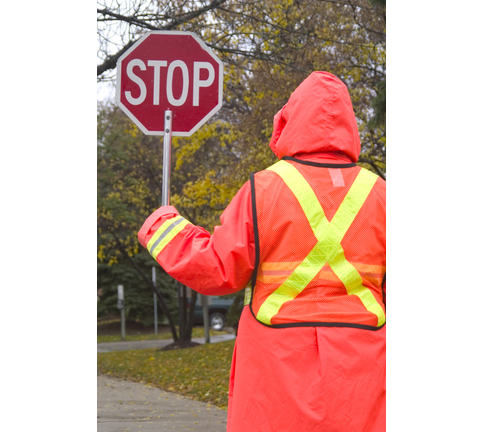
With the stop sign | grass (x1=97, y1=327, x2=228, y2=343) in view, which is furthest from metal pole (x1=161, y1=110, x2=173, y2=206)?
grass (x1=97, y1=327, x2=228, y2=343)

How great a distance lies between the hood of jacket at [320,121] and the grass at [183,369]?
20.0 ft

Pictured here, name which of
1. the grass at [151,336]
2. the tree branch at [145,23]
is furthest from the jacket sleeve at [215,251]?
the grass at [151,336]

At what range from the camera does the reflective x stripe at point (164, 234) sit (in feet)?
7.32

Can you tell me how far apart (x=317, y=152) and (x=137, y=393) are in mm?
7816

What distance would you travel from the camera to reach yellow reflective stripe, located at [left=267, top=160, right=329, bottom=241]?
2.14 m

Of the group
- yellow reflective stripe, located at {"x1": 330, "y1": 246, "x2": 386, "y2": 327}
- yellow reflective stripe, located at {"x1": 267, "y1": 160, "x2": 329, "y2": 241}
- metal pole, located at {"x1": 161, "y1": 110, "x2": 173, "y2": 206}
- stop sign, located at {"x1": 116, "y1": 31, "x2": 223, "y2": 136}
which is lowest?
yellow reflective stripe, located at {"x1": 330, "y1": 246, "x2": 386, "y2": 327}

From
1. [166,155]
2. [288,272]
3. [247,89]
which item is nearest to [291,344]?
[288,272]

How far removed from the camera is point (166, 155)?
266 centimetres

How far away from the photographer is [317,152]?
2.29 metres

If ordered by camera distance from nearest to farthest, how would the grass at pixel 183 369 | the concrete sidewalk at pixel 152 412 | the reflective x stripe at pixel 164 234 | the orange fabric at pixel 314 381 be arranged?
the orange fabric at pixel 314 381 → the reflective x stripe at pixel 164 234 → the concrete sidewalk at pixel 152 412 → the grass at pixel 183 369

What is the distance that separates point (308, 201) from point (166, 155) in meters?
0.78

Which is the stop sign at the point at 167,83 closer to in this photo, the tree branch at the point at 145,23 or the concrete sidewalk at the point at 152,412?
the tree branch at the point at 145,23

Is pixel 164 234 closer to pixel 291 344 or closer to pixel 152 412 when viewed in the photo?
pixel 291 344

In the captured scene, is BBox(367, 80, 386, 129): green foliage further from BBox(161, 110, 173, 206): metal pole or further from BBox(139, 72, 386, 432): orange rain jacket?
BBox(139, 72, 386, 432): orange rain jacket
